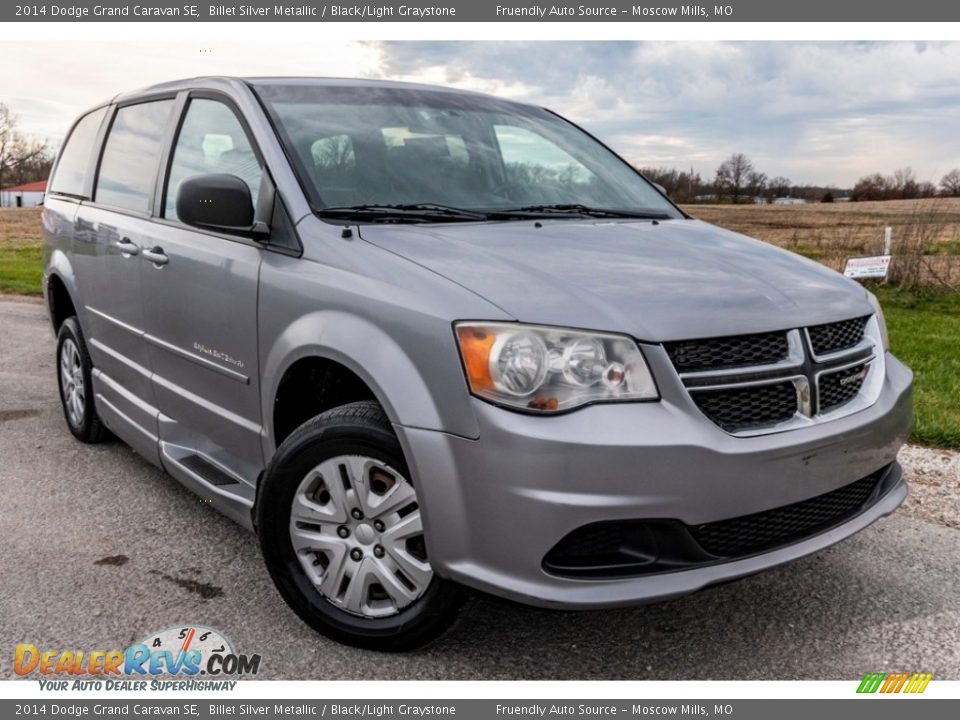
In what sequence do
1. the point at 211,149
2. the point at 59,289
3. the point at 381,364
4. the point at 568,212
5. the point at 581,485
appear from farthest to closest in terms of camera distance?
the point at 59,289, the point at 211,149, the point at 568,212, the point at 381,364, the point at 581,485

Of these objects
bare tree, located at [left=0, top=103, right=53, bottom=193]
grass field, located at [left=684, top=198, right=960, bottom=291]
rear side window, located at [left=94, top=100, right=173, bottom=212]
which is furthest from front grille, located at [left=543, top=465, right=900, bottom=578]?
bare tree, located at [left=0, top=103, right=53, bottom=193]

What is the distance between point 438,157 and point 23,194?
106 m

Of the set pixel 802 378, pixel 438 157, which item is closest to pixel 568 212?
pixel 438 157

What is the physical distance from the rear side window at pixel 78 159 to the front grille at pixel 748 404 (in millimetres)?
3773

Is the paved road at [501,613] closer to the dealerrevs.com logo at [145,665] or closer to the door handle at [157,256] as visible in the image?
the dealerrevs.com logo at [145,665]

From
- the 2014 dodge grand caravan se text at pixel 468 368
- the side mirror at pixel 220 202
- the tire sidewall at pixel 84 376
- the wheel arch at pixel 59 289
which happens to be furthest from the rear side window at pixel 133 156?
the side mirror at pixel 220 202

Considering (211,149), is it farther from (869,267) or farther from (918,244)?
(918,244)

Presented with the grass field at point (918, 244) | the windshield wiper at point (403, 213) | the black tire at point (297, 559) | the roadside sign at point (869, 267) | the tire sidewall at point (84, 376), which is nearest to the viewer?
the black tire at point (297, 559)

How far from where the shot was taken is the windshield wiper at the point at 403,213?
3115 millimetres

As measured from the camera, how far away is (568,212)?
359cm

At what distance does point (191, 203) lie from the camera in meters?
3.15

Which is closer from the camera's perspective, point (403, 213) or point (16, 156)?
point (403, 213)

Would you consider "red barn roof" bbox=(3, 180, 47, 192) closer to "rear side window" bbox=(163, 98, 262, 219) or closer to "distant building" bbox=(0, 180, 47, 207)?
"distant building" bbox=(0, 180, 47, 207)

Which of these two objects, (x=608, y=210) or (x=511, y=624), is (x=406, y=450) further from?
(x=608, y=210)
